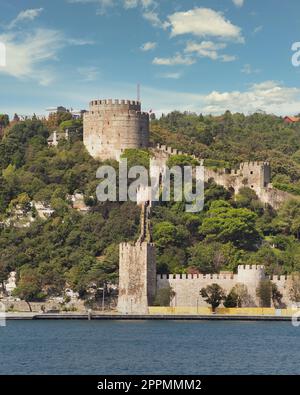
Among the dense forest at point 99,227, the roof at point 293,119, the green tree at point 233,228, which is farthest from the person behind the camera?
the roof at point 293,119

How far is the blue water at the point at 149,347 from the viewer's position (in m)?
43.7

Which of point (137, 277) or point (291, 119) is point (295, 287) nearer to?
point (137, 277)

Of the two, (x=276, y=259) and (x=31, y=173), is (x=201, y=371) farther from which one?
(x=31, y=173)

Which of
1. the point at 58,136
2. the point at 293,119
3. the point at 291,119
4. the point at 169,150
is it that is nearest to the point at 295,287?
the point at 169,150

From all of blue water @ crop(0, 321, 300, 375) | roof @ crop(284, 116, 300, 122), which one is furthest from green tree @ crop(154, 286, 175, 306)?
roof @ crop(284, 116, 300, 122)

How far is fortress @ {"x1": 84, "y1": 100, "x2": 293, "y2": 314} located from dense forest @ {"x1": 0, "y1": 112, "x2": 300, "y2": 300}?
871mm

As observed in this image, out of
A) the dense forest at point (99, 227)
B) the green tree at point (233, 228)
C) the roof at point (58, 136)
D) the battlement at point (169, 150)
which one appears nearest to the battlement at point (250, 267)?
the dense forest at point (99, 227)

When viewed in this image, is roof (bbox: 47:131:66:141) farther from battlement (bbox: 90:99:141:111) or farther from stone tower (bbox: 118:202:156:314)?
stone tower (bbox: 118:202:156:314)

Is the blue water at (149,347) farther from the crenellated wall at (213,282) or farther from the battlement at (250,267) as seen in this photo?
the battlement at (250,267)

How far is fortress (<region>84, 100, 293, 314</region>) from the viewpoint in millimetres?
64875

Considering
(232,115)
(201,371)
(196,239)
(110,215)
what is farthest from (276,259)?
(232,115)

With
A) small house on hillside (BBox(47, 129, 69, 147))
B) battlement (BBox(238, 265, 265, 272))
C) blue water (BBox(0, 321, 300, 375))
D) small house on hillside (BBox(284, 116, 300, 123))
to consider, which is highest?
small house on hillside (BBox(284, 116, 300, 123))

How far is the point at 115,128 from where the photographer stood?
79062 mm
